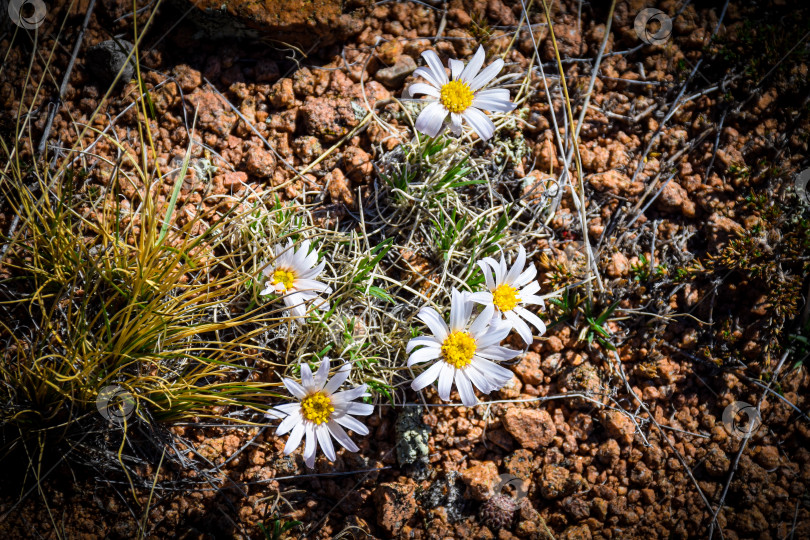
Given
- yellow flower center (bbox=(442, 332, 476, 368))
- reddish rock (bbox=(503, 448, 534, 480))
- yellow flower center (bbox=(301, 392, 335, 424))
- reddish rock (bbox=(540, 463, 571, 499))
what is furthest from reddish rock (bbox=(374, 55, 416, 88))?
reddish rock (bbox=(540, 463, 571, 499))

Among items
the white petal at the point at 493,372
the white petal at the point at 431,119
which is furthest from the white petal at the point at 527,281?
the white petal at the point at 431,119

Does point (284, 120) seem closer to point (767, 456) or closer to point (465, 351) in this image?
point (465, 351)

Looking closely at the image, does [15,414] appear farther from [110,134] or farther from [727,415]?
[727,415]

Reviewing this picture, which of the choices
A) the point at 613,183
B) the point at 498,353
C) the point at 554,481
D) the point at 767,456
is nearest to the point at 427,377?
the point at 498,353

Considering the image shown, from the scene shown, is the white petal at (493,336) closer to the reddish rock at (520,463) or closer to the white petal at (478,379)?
the white petal at (478,379)

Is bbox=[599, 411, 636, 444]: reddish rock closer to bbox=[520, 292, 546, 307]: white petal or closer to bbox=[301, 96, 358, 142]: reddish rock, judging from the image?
bbox=[520, 292, 546, 307]: white petal
